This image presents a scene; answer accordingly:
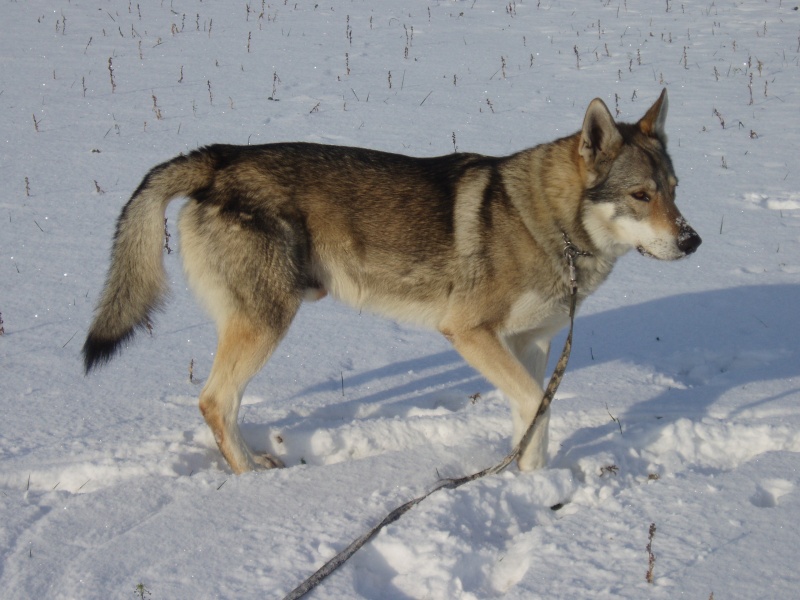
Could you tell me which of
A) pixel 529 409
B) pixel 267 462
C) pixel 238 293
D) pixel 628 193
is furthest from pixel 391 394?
pixel 628 193

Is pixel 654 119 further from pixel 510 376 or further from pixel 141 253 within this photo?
pixel 141 253

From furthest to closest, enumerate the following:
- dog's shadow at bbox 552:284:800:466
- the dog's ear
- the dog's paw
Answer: dog's shadow at bbox 552:284:800:466
the dog's ear
the dog's paw

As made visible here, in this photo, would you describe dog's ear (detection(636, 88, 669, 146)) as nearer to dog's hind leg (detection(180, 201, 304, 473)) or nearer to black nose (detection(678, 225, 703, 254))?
black nose (detection(678, 225, 703, 254))

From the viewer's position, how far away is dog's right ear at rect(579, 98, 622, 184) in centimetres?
367

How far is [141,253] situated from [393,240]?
115 cm

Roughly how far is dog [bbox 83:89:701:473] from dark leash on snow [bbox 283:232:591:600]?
0.15 feet

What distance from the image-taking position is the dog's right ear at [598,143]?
12.0 ft

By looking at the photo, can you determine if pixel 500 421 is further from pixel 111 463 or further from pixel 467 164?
pixel 111 463

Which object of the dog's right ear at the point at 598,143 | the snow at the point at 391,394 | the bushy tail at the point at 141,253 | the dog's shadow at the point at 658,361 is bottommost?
the dog's shadow at the point at 658,361

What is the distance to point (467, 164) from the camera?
4.07 metres

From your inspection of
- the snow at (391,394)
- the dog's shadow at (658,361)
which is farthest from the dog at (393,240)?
the dog's shadow at (658,361)

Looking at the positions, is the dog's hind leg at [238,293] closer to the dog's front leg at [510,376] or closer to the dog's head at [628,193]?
the dog's front leg at [510,376]

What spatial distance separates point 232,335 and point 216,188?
0.67 meters

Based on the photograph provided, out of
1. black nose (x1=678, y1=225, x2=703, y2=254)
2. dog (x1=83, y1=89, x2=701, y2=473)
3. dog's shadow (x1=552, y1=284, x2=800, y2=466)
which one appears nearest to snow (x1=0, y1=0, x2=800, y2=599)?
dog's shadow (x1=552, y1=284, x2=800, y2=466)
